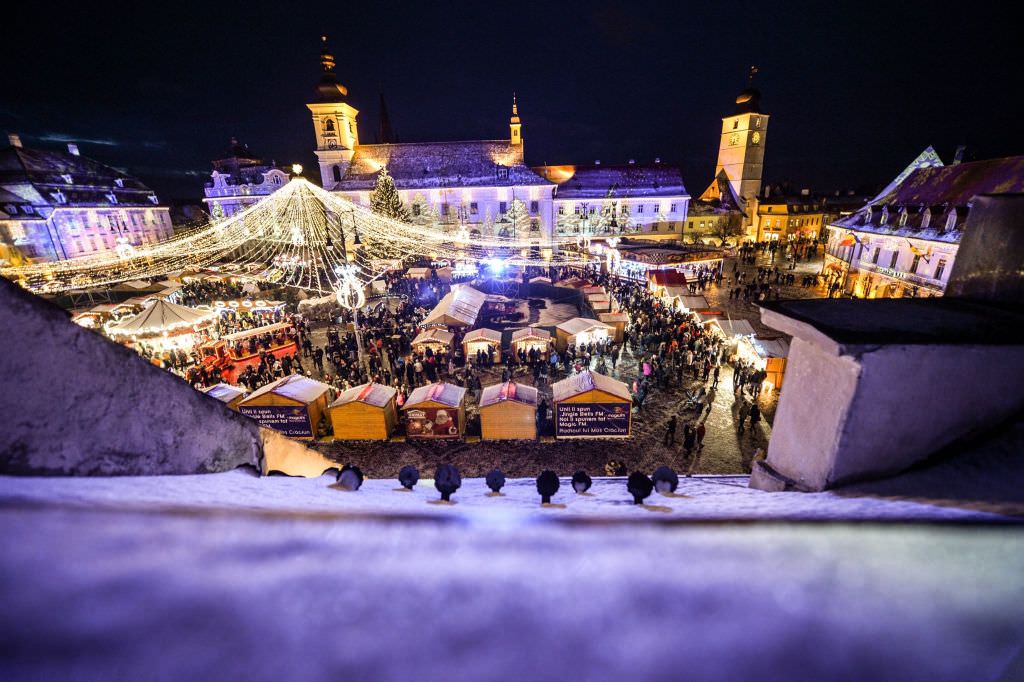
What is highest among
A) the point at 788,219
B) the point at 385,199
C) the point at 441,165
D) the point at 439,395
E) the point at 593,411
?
the point at 441,165

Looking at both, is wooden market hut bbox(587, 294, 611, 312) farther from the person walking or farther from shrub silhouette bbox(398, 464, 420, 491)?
shrub silhouette bbox(398, 464, 420, 491)

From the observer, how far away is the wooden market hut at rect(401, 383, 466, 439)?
12.4m

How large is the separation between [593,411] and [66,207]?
189ft

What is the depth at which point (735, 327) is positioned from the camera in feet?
55.6

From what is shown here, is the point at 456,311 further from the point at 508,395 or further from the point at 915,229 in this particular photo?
the point at 915,229

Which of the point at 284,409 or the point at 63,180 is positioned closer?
the point at 284,409

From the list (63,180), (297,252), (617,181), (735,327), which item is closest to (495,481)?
(735,327)

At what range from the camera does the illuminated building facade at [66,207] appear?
122 feet

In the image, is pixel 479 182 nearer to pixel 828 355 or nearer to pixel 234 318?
pixel 234 318

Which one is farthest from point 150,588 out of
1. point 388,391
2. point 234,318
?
point 234,318

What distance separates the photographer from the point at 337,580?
1.32 metres

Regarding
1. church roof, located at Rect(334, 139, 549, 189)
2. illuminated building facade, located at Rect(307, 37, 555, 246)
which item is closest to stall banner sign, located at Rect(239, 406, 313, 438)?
illuminated building facade, located at Rect(307, 37, 555, 246)

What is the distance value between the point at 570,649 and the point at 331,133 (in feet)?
222

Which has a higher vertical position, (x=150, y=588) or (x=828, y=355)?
(x=828, y=355)
